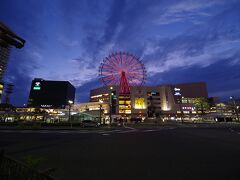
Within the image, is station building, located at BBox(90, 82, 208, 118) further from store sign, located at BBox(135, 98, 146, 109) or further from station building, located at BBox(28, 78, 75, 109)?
station building, located at BBox(28, 78, 75, 109)

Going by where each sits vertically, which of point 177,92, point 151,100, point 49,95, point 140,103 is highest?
point 177,92

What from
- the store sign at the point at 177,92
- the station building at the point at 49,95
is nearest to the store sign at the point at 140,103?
the store sign at the point at 177,92

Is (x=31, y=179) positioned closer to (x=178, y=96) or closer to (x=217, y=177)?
(x=217, y=177)

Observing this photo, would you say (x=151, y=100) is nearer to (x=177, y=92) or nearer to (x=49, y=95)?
(x=177, y=92)

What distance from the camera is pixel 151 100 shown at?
124 m

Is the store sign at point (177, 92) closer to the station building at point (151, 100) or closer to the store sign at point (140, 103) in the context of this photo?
the station building at point (151, 100)

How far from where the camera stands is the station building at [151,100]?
389 ft

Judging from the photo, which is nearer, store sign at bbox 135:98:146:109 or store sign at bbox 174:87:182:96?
store sign at bbox 135:98:146:109

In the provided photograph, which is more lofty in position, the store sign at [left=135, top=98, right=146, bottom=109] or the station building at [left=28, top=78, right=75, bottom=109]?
the station building at [left=28, top=78, right=75, bottom=109]

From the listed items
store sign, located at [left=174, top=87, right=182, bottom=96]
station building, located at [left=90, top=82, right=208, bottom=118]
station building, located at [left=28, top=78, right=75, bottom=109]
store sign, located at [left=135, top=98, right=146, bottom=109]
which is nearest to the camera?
store sign, located at [left=135, top=98, right=146, bottom=109]

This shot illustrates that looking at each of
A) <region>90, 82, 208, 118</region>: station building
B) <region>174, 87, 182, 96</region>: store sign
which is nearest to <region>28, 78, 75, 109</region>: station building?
<region>90, 82, 208, 118</region>: station building

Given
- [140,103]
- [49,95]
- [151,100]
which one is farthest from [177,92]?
[49,95]

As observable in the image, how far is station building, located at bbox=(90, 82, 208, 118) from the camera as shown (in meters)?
119

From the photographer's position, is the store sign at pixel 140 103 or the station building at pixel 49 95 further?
the station building at pixel 49 95
